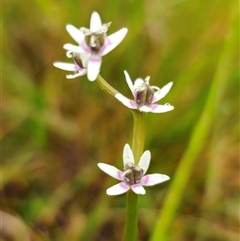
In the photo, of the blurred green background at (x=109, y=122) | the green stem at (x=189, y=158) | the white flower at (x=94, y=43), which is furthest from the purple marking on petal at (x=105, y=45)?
the blurred green background at (x=109, y=122)

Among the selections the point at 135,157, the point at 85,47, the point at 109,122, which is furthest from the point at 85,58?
the point at 109,122

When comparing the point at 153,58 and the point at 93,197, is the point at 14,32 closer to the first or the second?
the point at 153,58

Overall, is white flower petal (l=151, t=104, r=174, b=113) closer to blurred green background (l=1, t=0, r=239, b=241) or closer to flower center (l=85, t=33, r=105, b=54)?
flower center (l=85, t=33, r=105, b=54)

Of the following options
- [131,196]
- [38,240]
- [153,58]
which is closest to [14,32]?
[153,58]

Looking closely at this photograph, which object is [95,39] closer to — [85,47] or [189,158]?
[85,47]

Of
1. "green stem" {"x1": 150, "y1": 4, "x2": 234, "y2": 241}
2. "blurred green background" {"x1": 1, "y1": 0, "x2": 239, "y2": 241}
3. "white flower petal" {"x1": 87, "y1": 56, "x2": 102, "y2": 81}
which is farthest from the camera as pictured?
"blurred green background" {"x1": 1, "y1": 0, "x2": 239, "y2": 241}

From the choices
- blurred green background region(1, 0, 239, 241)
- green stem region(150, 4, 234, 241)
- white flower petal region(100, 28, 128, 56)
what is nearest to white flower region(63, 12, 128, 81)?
white flower petal region(100, 28, 128, 56)
